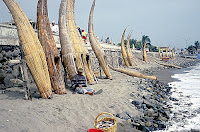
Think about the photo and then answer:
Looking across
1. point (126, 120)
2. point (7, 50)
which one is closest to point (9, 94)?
point (7, 50)

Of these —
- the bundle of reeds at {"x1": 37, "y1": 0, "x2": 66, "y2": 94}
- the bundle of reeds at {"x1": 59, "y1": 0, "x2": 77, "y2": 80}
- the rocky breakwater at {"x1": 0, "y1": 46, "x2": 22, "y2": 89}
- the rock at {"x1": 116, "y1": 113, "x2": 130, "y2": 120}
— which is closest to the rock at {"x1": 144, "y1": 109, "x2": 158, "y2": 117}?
the rock at {"x1": 116, "y1": 113, "x2": 130, "y2": 120}

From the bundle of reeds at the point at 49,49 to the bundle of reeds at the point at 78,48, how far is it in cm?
157

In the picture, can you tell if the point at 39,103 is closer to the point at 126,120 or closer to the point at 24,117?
the point at 24,117

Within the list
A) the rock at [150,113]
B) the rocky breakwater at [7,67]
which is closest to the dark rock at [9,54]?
the rocky breakwater at [7,67]

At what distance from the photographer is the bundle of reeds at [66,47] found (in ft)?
22.2

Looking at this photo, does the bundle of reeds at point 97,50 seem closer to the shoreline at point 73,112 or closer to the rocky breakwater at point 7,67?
the shoreline at point 73,112

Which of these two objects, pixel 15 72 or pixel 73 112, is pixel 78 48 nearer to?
pixel 15 72

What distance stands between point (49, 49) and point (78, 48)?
2097 millimetres

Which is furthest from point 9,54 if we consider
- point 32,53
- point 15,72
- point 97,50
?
point 97,50

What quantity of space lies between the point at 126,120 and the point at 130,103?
1244mm

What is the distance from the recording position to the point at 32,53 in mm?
4922

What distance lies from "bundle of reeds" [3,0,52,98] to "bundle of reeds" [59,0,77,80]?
1654 mm

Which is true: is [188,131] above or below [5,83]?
below

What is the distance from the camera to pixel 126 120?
434 cm
